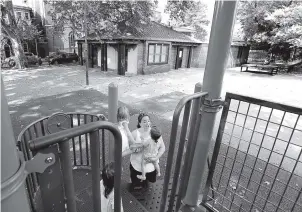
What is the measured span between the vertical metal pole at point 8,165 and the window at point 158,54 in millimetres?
15146

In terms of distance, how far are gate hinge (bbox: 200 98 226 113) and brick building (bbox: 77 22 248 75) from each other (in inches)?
495

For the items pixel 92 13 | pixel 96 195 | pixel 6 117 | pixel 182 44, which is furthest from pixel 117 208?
pixel 182 44

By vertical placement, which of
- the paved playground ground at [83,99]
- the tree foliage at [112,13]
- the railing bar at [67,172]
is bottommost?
the paved playground ground at [83,99]

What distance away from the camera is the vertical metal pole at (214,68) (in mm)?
1590

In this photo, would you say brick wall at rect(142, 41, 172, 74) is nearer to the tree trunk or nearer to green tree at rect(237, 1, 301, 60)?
the tree trunk

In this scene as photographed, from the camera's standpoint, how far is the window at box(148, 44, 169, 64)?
15495mm

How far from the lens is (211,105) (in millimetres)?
1820

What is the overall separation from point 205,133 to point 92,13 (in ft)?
48.1

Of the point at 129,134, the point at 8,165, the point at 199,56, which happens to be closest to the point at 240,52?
→ the point at 199,56

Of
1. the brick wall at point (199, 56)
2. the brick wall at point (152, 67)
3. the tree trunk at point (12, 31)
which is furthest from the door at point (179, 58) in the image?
the tree trunk at point (12, 31)

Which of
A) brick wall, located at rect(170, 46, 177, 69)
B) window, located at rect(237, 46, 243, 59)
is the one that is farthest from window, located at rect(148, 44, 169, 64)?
window, located at rect(237, 46, 243, 59)

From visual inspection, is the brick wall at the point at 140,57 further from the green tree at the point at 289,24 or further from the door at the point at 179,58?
the green tree at the point at 289,24

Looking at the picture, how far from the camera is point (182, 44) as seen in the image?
18828mm

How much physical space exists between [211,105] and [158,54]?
1499 cm
